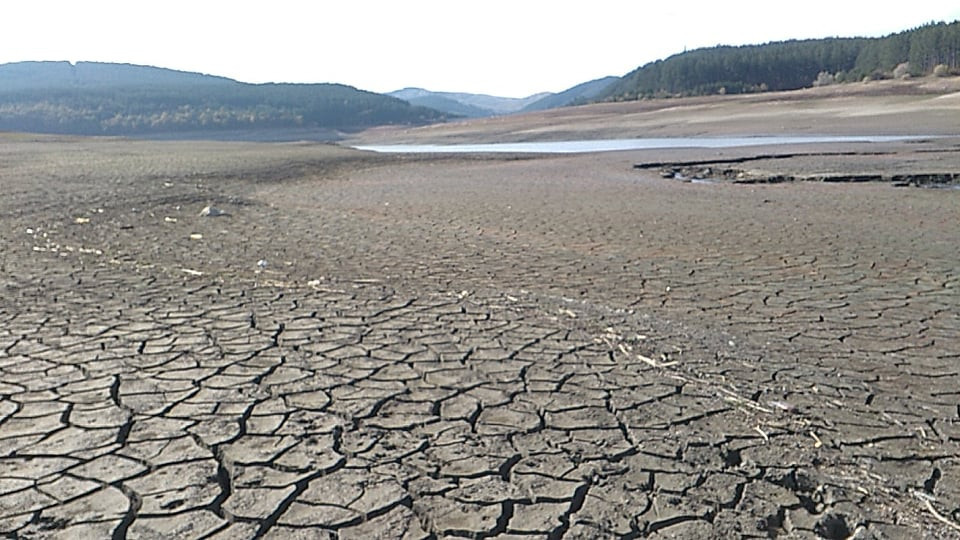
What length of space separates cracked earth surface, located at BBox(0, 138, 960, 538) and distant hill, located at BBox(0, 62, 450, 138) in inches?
2321

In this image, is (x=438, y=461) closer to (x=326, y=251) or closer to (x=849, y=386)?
(x=849, y=386)

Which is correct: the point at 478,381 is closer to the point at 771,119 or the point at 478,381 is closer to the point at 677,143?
the point at 677,143

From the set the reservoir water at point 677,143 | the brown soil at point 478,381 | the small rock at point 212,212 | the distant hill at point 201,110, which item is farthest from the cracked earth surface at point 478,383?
the distant hill at point 201,110

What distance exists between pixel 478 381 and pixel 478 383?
0.03 metres

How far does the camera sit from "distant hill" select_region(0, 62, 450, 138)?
6794 cm

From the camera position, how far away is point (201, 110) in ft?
248

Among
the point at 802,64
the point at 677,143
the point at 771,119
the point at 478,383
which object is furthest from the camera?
the point at 802,64

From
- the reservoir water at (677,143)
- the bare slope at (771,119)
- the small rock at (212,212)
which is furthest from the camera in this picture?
the bare slope at (771,119)

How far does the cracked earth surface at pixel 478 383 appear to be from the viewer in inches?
102

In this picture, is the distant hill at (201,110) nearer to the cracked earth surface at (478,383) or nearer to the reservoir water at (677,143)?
the reservoir water at (677,143)

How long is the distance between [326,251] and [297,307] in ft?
7.81

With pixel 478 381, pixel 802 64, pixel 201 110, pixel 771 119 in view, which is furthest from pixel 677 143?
pixel 802 64

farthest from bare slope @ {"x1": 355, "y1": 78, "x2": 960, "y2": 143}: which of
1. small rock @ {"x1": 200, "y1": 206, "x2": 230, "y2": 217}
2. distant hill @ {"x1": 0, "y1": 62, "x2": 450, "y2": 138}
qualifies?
distant hill @ {"x1": 0, "y1": 62, "x2": 450, "y2": 138}

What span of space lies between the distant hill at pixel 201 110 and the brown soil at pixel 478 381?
193 ft
